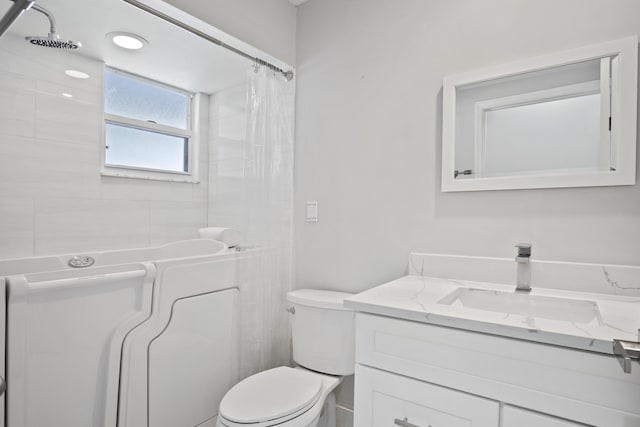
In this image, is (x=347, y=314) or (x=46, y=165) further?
(x=46, y=165)

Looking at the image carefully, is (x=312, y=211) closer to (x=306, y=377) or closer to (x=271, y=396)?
(x=306, y=377)

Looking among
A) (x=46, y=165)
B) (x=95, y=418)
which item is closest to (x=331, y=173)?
(x=95, y=418)

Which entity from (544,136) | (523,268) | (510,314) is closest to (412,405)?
(510,314)

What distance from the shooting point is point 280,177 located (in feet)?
6.52

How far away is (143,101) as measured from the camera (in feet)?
8.33

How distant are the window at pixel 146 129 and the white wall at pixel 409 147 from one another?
1.18 m

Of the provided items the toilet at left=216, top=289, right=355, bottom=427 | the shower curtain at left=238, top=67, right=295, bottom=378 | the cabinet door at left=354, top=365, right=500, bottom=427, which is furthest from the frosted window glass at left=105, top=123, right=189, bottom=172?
the cabinet door at left=354, top=365, right=500, bottom=427

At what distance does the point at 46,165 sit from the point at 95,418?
148 cm

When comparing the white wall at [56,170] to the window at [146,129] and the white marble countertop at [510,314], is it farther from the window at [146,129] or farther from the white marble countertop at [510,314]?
the white marble countertop at [510,314]

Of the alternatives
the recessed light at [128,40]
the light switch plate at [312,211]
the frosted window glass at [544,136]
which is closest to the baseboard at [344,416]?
the light switch plate at [312,211]

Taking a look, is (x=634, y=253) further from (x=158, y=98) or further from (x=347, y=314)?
(x=158, y=98)

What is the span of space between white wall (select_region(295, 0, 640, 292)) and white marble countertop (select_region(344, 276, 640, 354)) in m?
0.19

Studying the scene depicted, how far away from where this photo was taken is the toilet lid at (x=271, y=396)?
1284 millimetres

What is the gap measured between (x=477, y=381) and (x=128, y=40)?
2.26m
